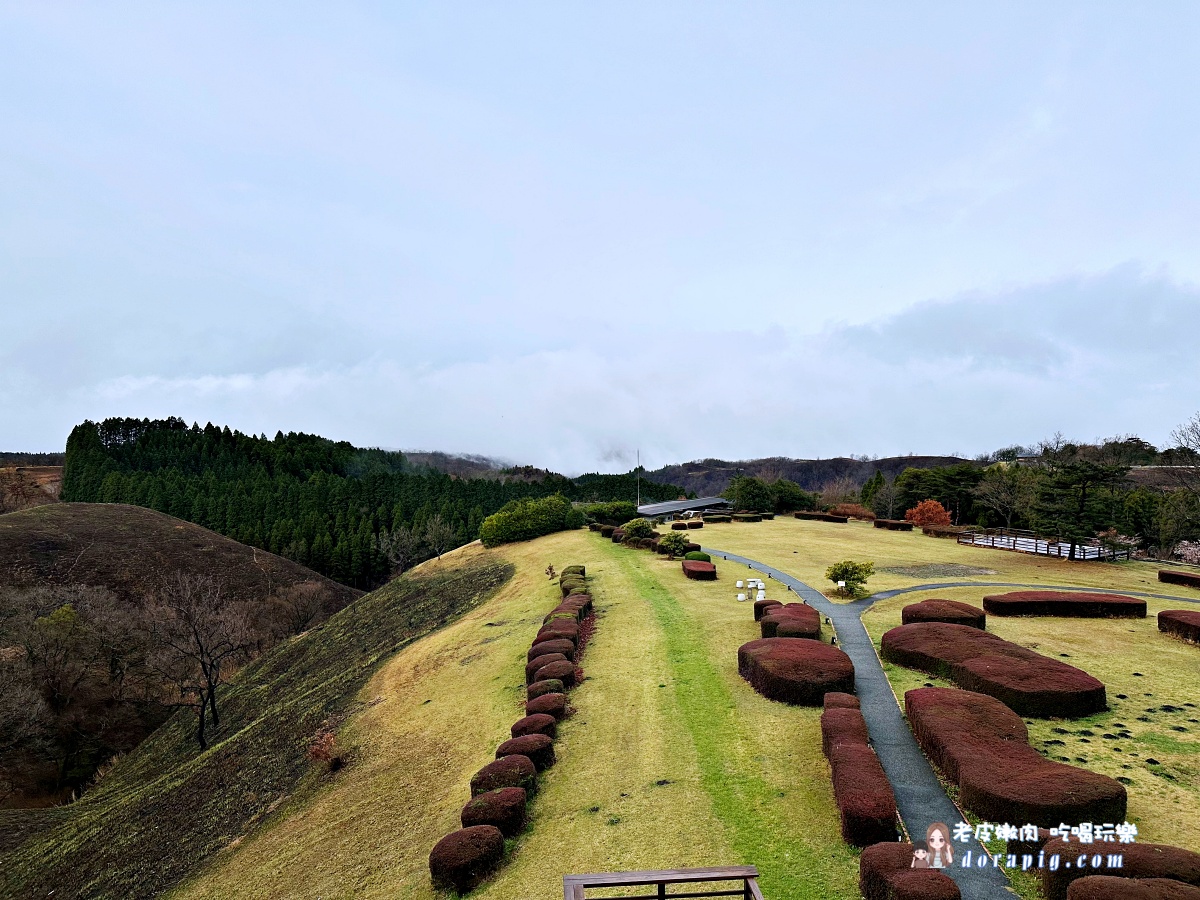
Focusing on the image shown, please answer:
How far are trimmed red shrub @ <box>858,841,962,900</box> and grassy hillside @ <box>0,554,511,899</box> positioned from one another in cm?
1776

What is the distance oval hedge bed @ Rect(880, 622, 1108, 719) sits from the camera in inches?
607

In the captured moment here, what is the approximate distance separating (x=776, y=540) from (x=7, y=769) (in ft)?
178

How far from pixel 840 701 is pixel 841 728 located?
188cm

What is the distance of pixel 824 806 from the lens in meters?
12.3

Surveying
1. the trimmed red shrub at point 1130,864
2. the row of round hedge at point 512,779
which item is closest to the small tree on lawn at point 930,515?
the row of round hedge at point 512,779

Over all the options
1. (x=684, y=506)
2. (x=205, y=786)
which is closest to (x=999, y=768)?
(x=205, y=786)

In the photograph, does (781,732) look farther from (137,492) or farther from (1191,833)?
(137,492)

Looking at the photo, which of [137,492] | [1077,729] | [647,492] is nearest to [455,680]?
[1077,729]

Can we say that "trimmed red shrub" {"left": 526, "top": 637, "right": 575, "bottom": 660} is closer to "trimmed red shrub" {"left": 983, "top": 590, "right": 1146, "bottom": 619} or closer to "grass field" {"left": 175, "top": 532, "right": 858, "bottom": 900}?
"grass field" {"left": 175, "top": 532, "right": 858, "bottom": 900}

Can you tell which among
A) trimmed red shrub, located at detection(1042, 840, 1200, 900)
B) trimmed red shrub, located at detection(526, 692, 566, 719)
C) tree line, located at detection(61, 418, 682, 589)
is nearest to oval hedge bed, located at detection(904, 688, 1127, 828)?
trimmed red shrub, located at detection(1042, 840, 1200, 900)

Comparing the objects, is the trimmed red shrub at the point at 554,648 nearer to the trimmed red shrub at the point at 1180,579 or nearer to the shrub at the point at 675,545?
the shrub at the point at 675,545

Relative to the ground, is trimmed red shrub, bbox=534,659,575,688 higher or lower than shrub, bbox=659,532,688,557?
lower

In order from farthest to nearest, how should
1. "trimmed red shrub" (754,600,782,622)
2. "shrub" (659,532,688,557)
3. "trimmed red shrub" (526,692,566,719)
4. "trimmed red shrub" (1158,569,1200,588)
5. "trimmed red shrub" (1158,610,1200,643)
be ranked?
"shrub" (659,532,688,557) → "trimmed red shrub" (1158,569,1200,588) → "trimmed red shrub" (754,600,782,622) → "trimmed red shrub" (1158,610,1200,643) → "trimmed red shrub" (526,692,566,719)

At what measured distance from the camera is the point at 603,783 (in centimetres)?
1447
